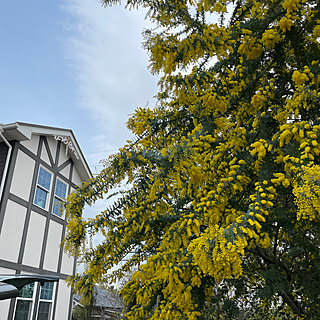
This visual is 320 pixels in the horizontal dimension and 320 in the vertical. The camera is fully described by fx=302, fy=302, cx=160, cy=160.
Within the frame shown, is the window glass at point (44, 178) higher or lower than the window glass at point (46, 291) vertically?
higher

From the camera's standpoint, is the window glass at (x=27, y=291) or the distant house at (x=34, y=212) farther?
the window glass at (x=27, y=291)

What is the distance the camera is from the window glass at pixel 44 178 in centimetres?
830

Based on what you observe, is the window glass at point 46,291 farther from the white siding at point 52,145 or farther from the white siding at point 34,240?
the white siding at point 52,145

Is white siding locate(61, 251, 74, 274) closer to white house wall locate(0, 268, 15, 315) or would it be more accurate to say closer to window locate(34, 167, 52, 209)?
window locate(34, 167, 52, 209)

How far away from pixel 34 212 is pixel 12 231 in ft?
2.95

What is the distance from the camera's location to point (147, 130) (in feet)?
9.34

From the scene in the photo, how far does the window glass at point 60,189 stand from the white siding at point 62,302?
100 inches

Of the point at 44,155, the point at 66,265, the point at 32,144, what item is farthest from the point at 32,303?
the point at 32,144

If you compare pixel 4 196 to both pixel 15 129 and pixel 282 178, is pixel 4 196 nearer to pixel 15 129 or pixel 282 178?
pixel 15 129

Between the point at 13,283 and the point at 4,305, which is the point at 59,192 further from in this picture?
the point at 13,283

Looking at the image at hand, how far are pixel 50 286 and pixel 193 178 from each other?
7.98 metres

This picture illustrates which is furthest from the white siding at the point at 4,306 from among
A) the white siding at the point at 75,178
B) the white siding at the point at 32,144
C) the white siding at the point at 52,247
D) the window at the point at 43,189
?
the white siding at the point at 75,178

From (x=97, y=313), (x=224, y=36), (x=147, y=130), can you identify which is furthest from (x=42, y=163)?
(x=97, y=313)

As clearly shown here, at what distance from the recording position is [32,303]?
7574mm
